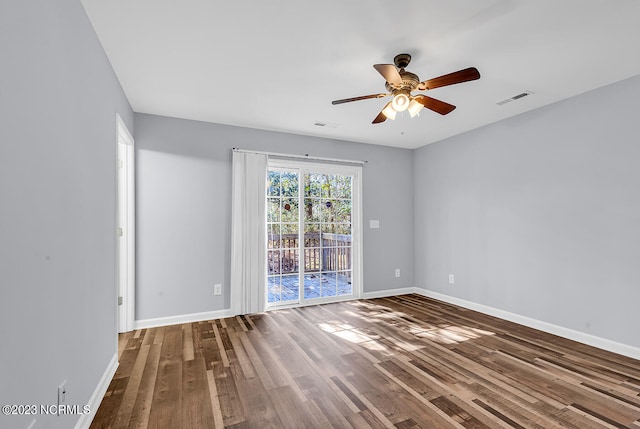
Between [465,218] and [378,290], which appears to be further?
[378,290]

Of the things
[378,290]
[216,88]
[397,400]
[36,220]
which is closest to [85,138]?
[36,220]

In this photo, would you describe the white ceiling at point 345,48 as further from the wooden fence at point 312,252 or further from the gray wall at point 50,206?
the wooden fence at point 312,252

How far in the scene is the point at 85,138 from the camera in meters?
1.97

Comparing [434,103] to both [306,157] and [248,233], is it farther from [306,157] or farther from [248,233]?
[248,233]

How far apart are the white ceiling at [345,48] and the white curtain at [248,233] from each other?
887mm

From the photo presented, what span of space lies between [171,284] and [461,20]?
3940 millimetres

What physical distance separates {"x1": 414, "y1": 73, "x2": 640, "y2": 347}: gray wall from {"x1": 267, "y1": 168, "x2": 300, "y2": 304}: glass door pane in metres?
2.33

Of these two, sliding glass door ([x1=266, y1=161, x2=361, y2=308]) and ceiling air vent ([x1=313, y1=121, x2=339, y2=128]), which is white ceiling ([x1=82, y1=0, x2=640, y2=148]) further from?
sliding glass door ([x1=266, y1=161, x2=361, y2=308])

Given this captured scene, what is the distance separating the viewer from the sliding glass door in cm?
461

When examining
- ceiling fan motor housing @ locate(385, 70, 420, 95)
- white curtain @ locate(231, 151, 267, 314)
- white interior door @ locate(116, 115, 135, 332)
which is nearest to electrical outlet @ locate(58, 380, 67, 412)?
white interior door @ locate(116, 115, 135, 332)

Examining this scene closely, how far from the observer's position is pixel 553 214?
11.6ft

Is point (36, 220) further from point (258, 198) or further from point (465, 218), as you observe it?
point (465, 218)

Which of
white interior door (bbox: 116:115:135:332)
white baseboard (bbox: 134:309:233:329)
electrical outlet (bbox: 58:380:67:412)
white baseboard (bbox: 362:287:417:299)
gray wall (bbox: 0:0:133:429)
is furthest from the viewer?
white baseboard (bbox: 362:287:417:299)

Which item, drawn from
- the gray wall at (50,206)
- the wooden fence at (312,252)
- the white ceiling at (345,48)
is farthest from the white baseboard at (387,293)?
the gray wall at (50,206)
